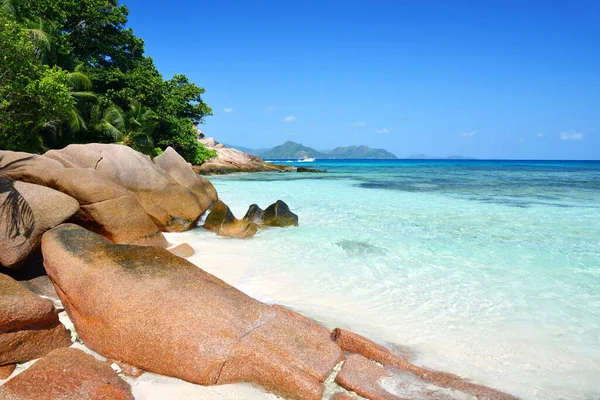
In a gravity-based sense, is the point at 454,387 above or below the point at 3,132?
below

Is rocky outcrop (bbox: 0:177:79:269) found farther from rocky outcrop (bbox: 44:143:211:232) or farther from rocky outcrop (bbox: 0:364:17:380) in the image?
rocky outcrop (bbox: 44:143:211:232)

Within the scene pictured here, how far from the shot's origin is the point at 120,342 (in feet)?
12.6

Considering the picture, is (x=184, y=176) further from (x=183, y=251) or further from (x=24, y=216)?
(x=24, y=216)

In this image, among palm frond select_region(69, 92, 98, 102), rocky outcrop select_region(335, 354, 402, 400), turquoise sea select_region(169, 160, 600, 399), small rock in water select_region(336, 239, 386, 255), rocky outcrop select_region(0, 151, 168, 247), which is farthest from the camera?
palm frond select_region(69, 92, 98, 102)

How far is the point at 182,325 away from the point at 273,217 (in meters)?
7.01

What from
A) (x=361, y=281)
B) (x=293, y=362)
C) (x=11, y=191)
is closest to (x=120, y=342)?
(x=293, y=362)

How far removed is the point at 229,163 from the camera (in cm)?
4400

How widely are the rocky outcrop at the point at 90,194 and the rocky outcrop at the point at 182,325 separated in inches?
91.6

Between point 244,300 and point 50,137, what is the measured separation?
20.0 meters

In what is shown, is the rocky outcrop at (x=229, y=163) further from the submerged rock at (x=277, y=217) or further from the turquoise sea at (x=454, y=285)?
the turquoise sea at (x=454, y=285)

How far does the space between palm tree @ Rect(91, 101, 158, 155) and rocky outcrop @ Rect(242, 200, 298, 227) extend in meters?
15.6

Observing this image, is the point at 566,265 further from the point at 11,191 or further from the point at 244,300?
the point at 11,191

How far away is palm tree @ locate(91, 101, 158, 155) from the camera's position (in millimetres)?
22953


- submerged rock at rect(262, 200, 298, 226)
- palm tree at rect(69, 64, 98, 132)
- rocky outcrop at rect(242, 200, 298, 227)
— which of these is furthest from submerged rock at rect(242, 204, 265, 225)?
palm tree at rect(69, 64, 98, 132)
